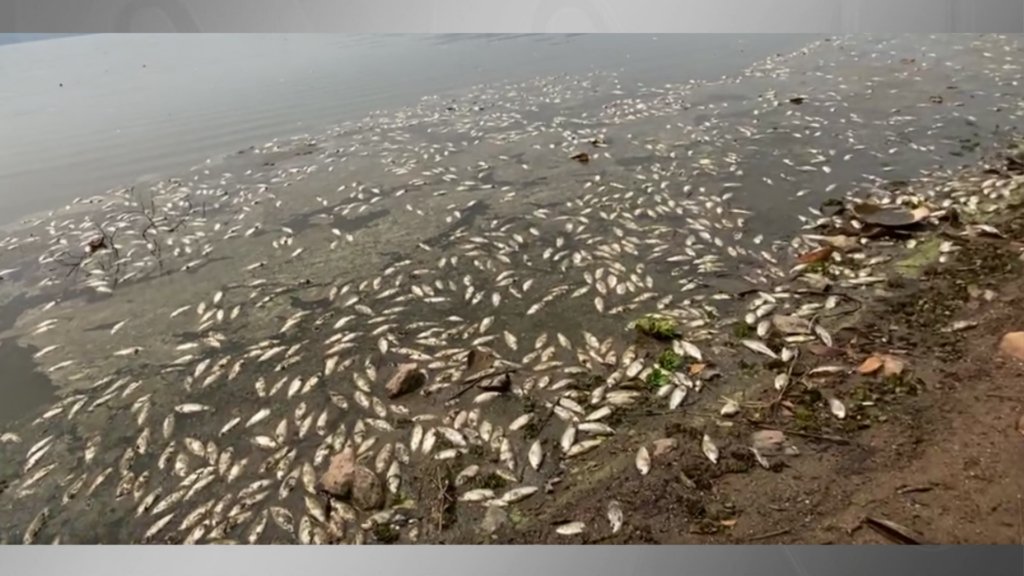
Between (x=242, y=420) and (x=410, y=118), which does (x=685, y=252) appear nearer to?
(x=242, y=420)

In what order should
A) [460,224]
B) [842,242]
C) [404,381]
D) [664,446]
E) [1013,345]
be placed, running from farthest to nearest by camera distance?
[460,224] → [842,242] → [404,381] → [1013,345] → [664,446]

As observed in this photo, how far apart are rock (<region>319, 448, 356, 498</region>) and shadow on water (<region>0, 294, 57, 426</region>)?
289cm

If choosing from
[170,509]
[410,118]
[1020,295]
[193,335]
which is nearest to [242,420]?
[170,509]

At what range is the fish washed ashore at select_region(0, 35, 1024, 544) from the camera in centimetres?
421

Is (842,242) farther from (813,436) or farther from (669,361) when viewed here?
(813,436)

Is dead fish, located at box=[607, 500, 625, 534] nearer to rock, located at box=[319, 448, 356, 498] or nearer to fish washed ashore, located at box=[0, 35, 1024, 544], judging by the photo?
fish washed ashore, located at box=[0, 35, 1024, 544]

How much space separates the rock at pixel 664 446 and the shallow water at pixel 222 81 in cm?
884

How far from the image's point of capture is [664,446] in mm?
4516

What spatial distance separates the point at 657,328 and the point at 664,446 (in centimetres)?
133

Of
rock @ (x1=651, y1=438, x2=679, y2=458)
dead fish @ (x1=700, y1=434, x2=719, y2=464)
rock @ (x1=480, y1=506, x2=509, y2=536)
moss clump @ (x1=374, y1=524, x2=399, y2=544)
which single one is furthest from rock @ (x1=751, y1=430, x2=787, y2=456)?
moss clump @ (x1=374, y1=524, x2=399, y2=544)

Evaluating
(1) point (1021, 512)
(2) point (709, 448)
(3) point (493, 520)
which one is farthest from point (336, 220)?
(1) point (1021, 512)

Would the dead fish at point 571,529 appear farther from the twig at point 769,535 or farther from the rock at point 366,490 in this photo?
the rock at point 366,490

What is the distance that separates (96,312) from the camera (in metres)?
6.63

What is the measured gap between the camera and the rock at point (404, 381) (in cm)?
525
